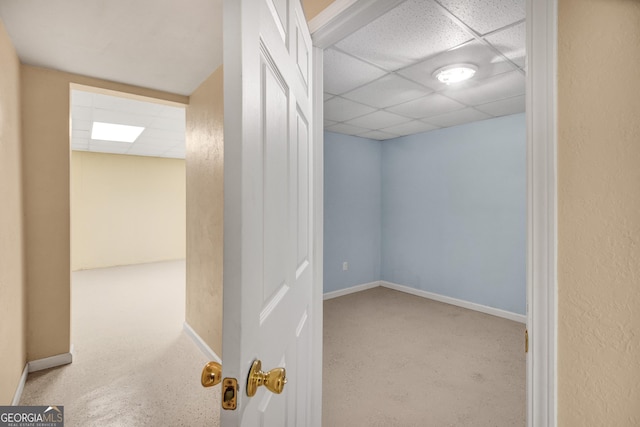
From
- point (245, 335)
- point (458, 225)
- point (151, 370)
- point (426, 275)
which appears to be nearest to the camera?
point (245, 335)

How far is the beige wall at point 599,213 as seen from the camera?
68 centimetres

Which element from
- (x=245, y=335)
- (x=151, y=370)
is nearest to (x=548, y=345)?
(x=245, y=335)

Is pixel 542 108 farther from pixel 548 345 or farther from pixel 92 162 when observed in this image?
pixel 92 162

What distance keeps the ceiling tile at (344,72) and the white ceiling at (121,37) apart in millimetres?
782

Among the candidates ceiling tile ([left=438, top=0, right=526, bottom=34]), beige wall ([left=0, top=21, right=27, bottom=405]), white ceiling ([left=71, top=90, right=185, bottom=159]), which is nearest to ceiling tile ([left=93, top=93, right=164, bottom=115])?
white ceiling ([left=71, top=90, right=185, bottom=159])

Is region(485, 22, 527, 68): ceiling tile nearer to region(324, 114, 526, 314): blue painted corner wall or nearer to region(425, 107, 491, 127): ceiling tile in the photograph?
region(425, 107, 491, 127): ceiling tile

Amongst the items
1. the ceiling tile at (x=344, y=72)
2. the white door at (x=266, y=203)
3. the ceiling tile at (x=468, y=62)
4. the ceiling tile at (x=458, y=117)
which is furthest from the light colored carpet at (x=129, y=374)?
the ceiling tile at (x=458, y=117)

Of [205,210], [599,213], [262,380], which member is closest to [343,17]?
[599,213]

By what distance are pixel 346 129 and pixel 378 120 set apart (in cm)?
58

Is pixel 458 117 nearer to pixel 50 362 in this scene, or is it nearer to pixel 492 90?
pixel 492 90

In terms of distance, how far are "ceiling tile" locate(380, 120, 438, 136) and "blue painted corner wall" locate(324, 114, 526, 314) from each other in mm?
142

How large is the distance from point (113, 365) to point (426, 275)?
3.69 m

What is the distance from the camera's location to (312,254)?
140 cm

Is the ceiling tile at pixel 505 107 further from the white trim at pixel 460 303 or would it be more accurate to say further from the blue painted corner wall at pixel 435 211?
the white trim at pixel 460 303
